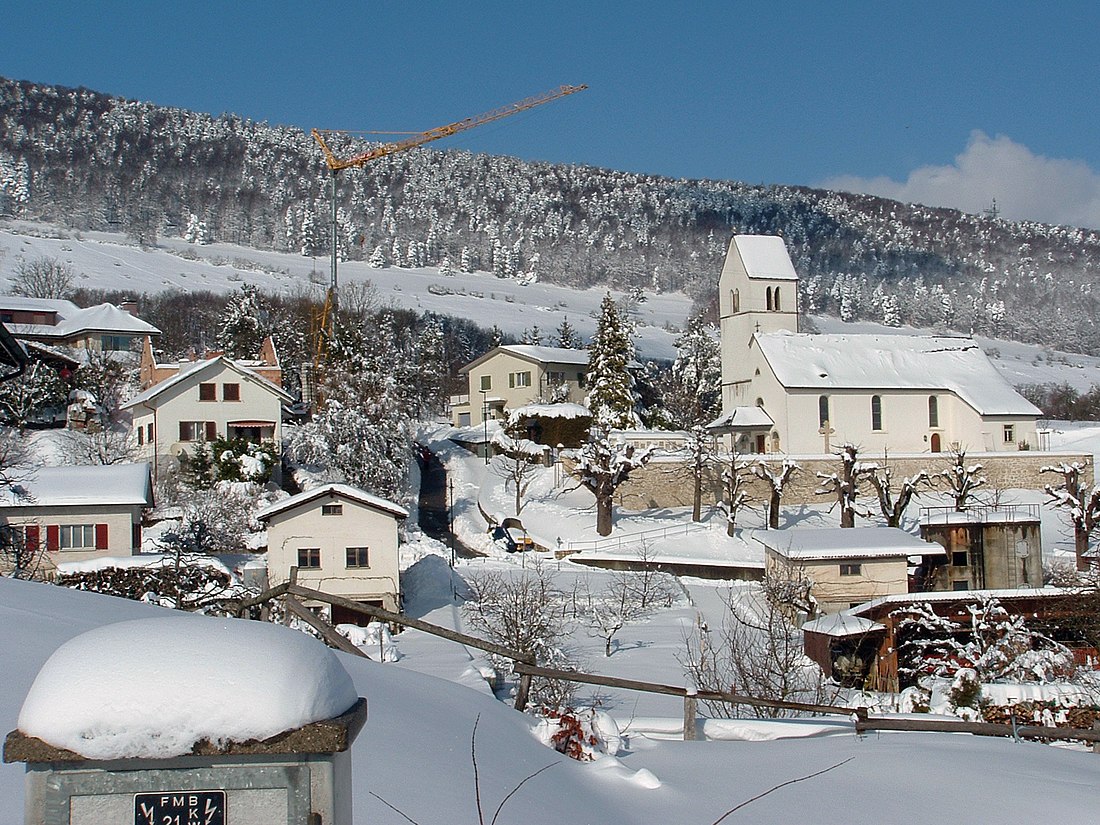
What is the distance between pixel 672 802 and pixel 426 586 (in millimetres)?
28285

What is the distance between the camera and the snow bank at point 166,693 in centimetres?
195

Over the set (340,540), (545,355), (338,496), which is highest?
(545,355)

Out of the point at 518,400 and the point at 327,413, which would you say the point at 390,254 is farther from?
the point at 327,413

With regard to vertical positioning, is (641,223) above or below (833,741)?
above

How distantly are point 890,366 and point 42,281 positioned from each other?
223ft

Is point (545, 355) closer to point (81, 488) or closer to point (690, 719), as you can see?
point (81, 488)

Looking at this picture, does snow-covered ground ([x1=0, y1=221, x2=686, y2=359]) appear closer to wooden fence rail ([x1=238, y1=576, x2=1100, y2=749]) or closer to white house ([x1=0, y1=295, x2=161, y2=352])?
white house ([x1=0, y1=295, x2=161, y2=352])

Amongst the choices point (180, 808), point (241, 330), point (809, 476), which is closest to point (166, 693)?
point (180, 808)

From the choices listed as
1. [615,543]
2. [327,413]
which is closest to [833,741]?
[615,543]

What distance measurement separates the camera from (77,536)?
2934 centimetres

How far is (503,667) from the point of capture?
521 inches

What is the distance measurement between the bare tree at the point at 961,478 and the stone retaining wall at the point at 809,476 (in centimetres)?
55

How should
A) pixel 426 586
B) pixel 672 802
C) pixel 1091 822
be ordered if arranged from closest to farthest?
pixel 1091 822 < pixel 672 802 < pixel 426 586

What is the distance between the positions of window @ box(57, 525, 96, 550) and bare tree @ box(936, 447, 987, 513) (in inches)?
1202
